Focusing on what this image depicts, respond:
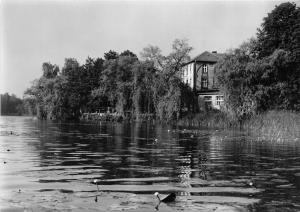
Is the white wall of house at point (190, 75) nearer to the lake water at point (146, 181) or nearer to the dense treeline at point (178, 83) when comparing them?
the dense treeline at point (178, 83)

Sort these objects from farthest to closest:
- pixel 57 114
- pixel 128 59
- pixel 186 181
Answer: pixel 57 114
pixel 128 59
pixel 186 181

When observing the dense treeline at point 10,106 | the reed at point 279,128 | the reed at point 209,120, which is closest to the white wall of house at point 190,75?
the reed at point 209,120

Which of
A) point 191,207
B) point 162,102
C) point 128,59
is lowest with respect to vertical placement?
point 191,207

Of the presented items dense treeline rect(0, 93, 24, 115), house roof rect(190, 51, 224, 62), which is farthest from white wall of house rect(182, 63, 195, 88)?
dense treeline rect(0, 93, 24, 115)

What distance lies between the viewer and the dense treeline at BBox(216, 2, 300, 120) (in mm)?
66375

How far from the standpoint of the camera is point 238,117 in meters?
65.0

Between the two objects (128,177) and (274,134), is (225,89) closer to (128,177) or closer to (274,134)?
(274,134)

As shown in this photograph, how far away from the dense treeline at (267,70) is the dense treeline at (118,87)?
48.3 ft

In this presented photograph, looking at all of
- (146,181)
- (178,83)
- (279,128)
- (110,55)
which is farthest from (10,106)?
(146,181)

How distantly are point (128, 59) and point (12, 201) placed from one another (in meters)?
86.1

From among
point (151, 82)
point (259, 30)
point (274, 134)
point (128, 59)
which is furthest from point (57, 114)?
point (274, 134)

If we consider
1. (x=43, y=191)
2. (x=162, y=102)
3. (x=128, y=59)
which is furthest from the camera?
(x=128, y=59)

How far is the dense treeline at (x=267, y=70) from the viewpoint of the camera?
66.4m

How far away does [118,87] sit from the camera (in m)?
93.6
